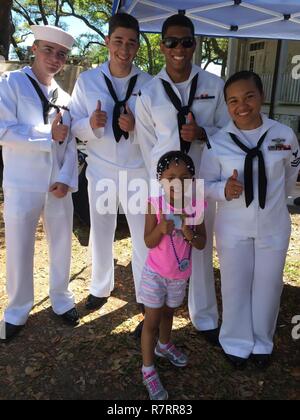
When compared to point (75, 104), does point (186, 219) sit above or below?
below

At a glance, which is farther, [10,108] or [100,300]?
[100,300]

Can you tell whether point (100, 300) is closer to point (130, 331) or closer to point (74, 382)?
point (130, 331)

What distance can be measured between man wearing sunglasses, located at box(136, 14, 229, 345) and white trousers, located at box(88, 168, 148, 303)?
0.40m

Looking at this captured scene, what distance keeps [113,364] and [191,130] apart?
1.77m

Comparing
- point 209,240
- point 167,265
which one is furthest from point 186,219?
point 209,240

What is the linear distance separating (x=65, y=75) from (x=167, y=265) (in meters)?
11.2

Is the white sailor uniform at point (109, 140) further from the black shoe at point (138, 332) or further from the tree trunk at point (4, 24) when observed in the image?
the tree trunk at point (4, 24)

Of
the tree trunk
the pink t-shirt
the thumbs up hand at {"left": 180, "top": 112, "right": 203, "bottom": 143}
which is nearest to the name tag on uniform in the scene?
the thumbs up hand at {"left": 180, "top": 112, "right": 203, "bottom": 143}

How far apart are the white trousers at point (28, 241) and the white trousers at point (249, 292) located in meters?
1.29

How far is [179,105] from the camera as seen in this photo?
298 centimetres

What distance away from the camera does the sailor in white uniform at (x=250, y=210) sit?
2701 mm

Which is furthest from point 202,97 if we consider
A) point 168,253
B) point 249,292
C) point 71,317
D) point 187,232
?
point 71,317

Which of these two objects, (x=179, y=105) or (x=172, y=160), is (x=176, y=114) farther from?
(x=172, y=160)

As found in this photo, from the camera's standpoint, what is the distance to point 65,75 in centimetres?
1255
